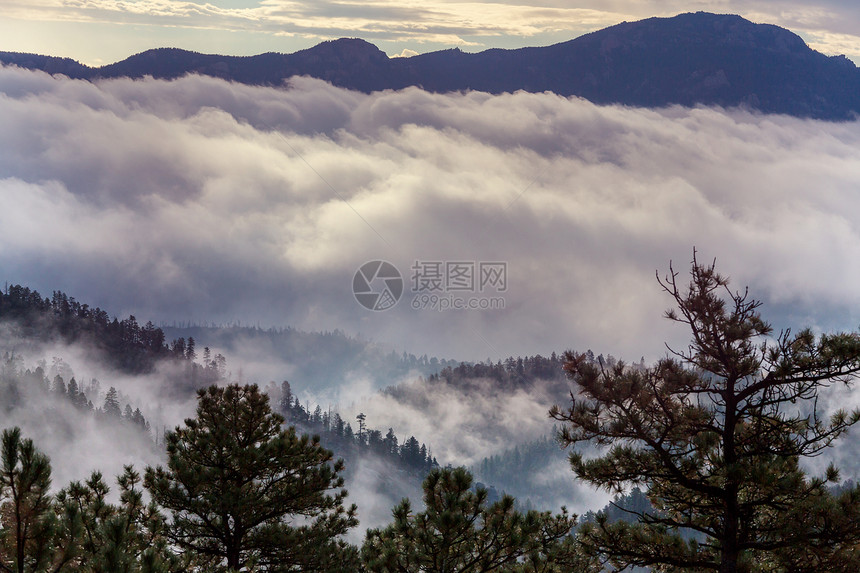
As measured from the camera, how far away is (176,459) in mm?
19172

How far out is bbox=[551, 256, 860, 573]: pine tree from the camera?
1218 cm

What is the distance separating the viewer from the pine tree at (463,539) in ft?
45.5

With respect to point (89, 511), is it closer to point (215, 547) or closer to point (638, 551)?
point (215, 547)

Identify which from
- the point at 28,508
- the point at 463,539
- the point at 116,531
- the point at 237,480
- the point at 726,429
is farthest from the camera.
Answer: the point at 237,480

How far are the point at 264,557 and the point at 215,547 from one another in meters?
1.48

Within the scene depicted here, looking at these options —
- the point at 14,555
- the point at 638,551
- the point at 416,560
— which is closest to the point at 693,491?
the point at 638,551

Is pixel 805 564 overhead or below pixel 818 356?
below

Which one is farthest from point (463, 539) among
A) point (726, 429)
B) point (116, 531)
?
point (116, 531)

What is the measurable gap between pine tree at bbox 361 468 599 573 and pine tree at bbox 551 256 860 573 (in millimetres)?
1681

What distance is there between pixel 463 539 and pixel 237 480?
8349 mm

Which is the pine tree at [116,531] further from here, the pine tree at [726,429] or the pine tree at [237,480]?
the pine tree at [726,429]

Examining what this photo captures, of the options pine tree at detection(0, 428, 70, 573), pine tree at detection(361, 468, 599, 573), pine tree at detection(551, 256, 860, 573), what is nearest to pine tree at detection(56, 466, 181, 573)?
pine tree at detection(0, 428, 70, 573)

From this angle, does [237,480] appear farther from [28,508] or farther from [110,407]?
[110,407]

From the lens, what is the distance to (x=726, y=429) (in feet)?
42.6
